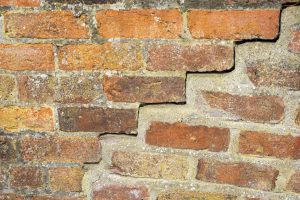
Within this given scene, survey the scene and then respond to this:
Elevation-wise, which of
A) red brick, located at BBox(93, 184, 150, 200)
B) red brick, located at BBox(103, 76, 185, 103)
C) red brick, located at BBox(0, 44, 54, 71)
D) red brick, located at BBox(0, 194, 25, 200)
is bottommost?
red brick, located at BBox(0, 194, 25, 200)

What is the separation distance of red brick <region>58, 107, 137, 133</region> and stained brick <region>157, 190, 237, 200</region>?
22 centimetres

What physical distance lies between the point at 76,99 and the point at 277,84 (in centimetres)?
55

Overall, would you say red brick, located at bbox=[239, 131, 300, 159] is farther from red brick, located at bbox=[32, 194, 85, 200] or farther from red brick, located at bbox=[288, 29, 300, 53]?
red brick, located at bbox=[32, 194, 85, 200]

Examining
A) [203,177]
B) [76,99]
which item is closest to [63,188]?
[76,99]

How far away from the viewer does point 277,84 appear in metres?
0.91

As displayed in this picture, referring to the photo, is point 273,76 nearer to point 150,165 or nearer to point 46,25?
point 150,165

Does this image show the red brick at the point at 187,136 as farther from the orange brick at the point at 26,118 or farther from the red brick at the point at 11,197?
the red brick at the point at 11,197

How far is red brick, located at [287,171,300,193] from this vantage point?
0.96m

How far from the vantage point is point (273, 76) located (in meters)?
0.91

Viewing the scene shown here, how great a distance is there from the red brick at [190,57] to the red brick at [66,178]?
0.39 m

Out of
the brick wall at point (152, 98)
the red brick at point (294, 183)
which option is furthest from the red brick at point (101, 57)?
the red brick at point (294, 183)

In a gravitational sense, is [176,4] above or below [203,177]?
above

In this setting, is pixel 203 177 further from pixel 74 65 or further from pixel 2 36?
pixel 2 36

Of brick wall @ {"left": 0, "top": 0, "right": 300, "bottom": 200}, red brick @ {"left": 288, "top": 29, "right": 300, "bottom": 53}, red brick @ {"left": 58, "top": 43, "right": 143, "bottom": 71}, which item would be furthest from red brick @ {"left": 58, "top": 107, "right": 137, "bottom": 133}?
red brick @ {"left": 288, "top": 29, "right": 300, "bottom": 53}
